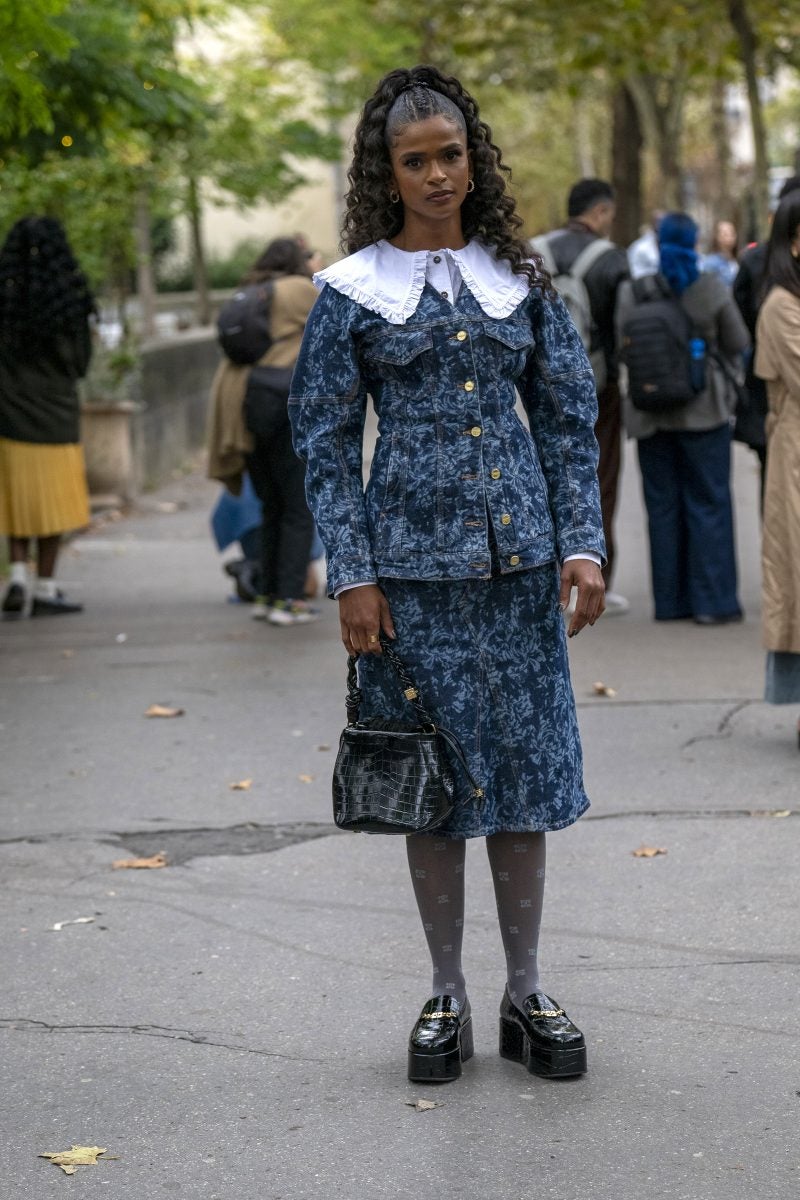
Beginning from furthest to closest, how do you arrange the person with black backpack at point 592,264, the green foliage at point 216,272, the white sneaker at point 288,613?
the green foliage at point 216,272 < the white sneaker at point 288,613 < the person with black backpack at point 592,264

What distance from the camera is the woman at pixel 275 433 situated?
922cm

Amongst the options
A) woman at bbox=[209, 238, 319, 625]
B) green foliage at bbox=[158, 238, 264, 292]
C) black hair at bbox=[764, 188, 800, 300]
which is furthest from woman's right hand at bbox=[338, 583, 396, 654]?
green foliage at bbox=[158, 238, 264, 292]

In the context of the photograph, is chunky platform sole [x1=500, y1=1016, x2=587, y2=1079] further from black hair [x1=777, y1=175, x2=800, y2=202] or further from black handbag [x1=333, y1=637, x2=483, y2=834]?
black hair [x1=777, y1=175, x2=800, y2=202]

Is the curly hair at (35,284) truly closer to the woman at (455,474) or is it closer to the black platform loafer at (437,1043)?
the woman at (455,474)

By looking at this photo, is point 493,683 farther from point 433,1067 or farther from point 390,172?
point 390,172

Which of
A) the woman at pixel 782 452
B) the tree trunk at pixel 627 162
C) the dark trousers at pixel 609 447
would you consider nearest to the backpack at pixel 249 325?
the dark trousers at pixel 609 447

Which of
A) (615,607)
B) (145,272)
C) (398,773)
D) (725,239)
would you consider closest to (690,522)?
(615,607)

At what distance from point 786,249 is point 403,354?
293cm

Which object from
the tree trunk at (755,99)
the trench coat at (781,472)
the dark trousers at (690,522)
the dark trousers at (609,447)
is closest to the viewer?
the trench coat at (781,472)

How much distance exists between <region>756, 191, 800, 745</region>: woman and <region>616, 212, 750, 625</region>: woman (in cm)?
240

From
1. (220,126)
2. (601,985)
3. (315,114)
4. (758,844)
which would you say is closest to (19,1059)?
(601,985)

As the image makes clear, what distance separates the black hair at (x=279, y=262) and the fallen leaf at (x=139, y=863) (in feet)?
14.4

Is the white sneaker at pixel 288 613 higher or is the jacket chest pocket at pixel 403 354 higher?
the jacket chest pocket at pixel 403 354

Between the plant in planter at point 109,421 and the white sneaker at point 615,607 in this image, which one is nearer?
the white sneaker at point 615,607
